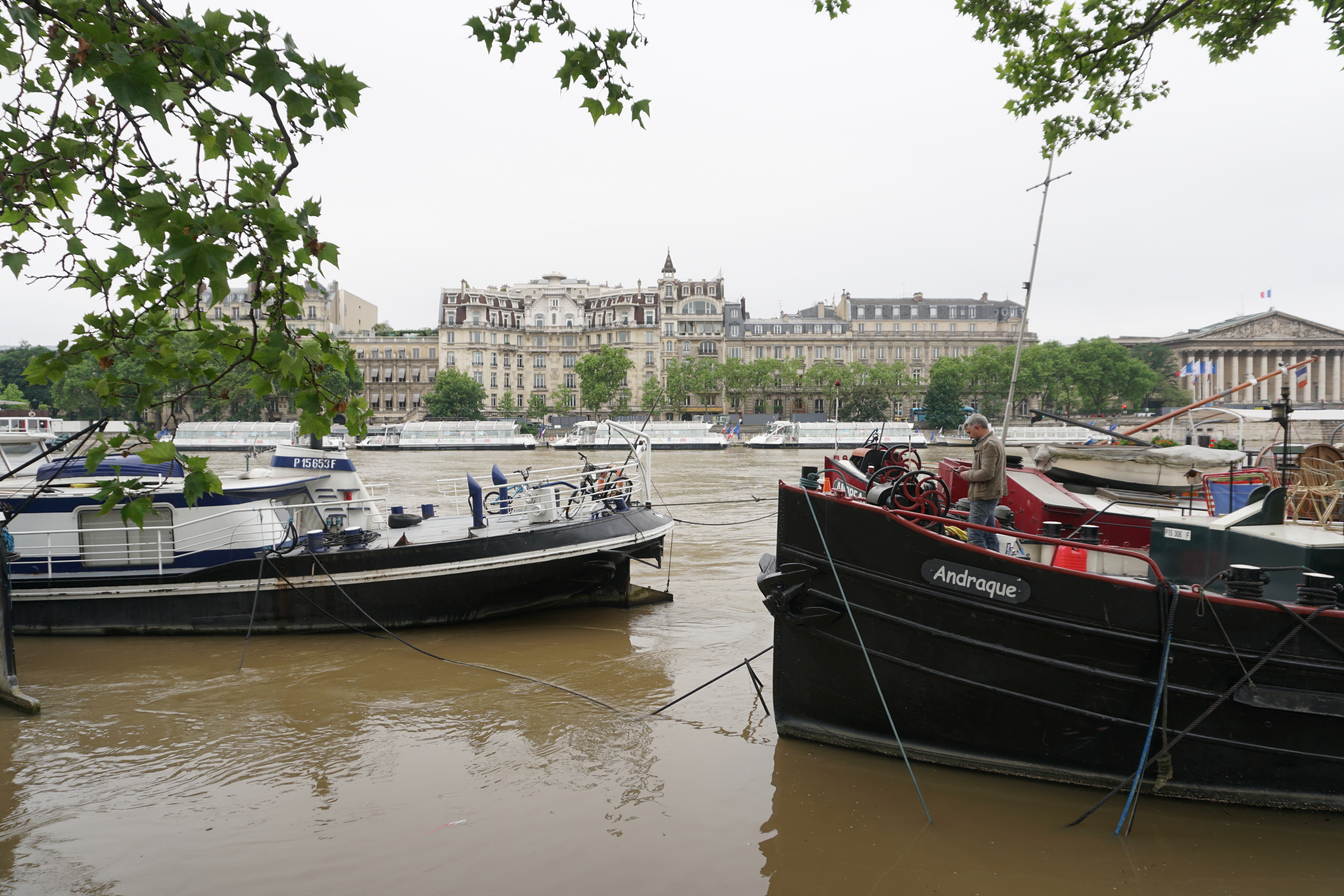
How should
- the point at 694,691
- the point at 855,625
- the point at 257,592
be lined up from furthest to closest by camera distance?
the point at 257,592 < the point at 694,691 < the point at 855,625

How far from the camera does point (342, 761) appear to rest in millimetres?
7078

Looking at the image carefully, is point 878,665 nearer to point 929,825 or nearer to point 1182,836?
point 929,825

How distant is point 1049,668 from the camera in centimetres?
598

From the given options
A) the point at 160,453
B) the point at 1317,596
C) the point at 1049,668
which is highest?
the point at 160,453

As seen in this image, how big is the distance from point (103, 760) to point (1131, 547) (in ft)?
31.1

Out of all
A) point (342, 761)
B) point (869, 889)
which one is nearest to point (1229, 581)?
point (869, 889)

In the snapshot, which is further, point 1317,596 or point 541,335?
point 541,335

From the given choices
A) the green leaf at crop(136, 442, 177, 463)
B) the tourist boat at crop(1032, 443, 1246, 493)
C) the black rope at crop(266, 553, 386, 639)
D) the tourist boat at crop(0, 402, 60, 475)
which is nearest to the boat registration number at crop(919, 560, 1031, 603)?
the green leaf at crop(136, 442, 177, 463)

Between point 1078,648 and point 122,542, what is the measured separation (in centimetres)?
1132

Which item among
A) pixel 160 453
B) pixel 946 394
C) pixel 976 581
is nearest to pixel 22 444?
pixel 160 453

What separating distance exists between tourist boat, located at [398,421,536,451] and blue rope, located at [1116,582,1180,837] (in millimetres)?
65886

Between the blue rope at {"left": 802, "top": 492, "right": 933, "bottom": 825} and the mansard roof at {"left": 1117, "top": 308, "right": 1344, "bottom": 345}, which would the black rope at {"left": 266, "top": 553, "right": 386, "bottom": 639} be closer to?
the blue rope at {"left": 802, "top": 492, "right": 933, "bottom": 825}

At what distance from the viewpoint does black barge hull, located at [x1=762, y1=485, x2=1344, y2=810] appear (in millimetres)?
5672

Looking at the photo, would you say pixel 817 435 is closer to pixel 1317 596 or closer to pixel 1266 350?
pixel 1266 350
